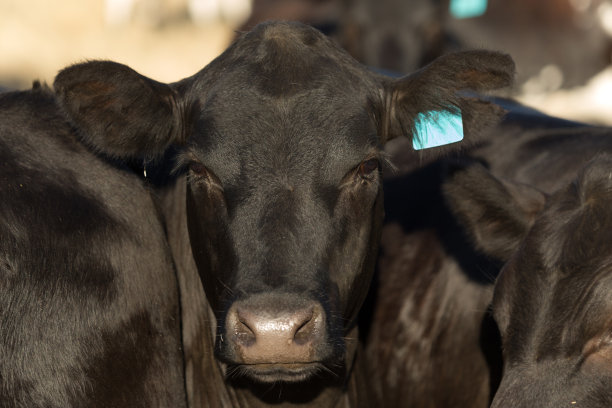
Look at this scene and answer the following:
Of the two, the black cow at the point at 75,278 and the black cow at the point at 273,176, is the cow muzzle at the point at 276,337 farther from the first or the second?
the black cow at the point at 75,278

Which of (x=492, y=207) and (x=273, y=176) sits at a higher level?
(x=273, y=176)

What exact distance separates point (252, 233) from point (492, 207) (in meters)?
1.17

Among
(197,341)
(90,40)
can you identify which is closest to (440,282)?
Result: (197,341)

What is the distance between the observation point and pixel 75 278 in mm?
3918

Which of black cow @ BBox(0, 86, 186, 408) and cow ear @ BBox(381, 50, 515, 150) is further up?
cow ear @ BBox(381, 50, 515, 150)

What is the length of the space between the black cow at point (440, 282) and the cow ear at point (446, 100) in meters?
0.64

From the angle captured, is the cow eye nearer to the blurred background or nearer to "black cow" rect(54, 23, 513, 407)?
"black cow" rect(54, 23, 513, 407)

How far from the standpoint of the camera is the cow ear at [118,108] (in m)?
4.07

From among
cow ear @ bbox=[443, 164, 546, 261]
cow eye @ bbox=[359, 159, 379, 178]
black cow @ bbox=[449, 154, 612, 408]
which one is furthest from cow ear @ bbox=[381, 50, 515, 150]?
black cow @ bbox=[449, 154, 612, 408]

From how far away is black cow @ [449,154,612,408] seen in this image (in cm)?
347

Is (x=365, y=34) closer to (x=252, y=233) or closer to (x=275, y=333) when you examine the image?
(x=252, y=233)

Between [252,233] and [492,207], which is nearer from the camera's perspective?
[252,233]

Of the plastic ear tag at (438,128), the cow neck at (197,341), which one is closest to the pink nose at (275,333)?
the cow neck at (197,341)

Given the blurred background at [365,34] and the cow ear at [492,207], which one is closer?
the cow ear at [492,207]
